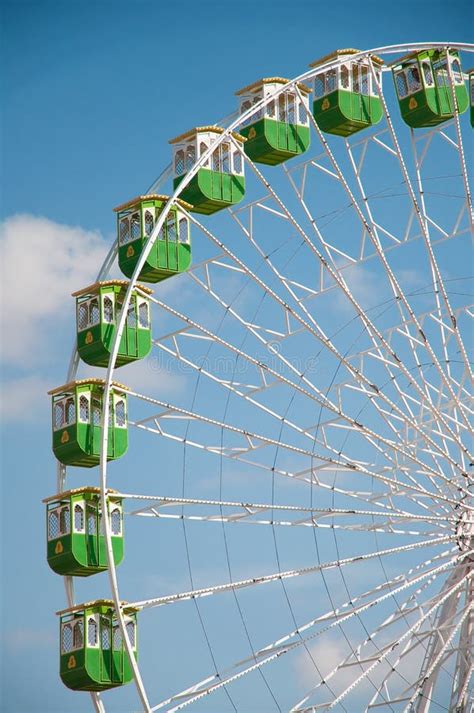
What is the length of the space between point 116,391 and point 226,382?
2322 millimetres

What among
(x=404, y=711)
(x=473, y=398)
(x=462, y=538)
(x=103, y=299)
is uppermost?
(x=103, y=299)

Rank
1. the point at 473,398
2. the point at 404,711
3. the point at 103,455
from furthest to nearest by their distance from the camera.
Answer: the point at 473,398, the point at 404,711, the point at 103,455

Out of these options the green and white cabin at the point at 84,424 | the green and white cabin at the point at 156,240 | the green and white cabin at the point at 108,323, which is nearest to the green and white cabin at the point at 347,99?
the green and white cabin at the point at 156,240

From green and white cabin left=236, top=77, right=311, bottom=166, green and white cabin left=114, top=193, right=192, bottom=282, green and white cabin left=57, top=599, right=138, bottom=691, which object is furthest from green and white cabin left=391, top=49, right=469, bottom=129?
green and white cabin left=57, top=599, right=138, bottom=691

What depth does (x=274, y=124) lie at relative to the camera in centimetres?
3091

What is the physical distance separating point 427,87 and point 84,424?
9.28m

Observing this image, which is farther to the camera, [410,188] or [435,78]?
[435,78]

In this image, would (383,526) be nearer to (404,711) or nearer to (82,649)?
(404,711)

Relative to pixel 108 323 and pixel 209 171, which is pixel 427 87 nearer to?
pixel 209 171

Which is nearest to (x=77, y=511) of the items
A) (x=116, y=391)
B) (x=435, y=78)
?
(x=116, y=391)

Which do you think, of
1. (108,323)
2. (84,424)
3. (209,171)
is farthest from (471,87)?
(84,424)

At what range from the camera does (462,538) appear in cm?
2939

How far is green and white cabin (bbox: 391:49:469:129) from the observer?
30672 mm

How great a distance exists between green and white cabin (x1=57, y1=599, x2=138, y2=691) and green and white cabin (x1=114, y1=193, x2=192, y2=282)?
6.29m
